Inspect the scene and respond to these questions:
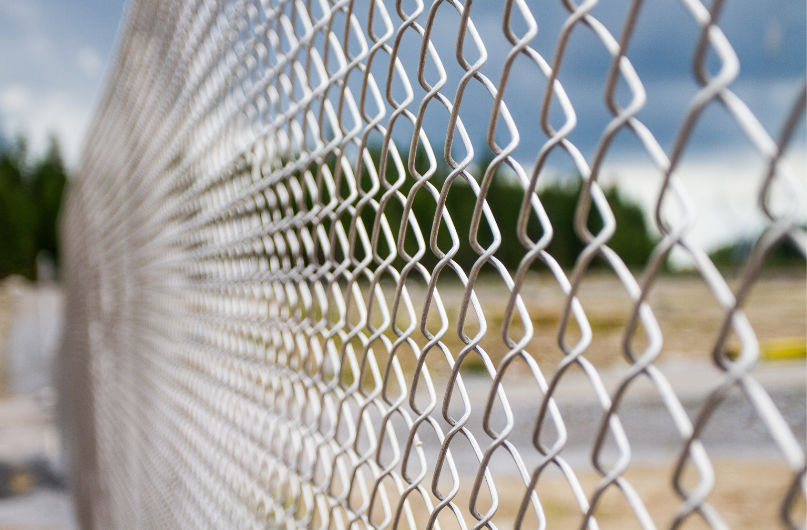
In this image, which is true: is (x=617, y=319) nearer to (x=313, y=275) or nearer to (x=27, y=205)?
(x=313, y=275)

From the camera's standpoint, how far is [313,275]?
1527 mm

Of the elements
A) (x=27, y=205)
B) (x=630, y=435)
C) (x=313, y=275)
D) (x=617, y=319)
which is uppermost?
(x=27, y=205)

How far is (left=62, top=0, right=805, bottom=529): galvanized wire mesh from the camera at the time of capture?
23.3 inches

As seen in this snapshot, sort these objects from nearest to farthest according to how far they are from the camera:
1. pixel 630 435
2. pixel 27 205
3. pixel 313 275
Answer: pixel 313 275 < pixel 630 435 < pixel 27 205

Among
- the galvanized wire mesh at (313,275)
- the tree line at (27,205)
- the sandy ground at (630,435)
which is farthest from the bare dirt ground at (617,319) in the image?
the tree line at (27,205)

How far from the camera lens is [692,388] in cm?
1067

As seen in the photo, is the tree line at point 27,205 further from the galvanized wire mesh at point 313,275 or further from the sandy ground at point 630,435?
the galvanized wire mesh at point 313,275

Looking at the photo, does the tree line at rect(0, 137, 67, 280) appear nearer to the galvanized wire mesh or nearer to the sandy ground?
the sandy ground

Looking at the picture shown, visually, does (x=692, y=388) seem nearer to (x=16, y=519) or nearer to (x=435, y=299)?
(x=16, y=519)

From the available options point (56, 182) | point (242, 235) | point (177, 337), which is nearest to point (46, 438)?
point (177, 337)

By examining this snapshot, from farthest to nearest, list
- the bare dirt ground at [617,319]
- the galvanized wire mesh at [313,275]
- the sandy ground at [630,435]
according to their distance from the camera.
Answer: the bare dirt ground at [617,319], the sandy ground at [630,435], the galvanized wire mesh at [313,275]

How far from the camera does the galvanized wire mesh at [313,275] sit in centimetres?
59

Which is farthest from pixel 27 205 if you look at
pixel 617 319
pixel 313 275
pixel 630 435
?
pixel 313 275

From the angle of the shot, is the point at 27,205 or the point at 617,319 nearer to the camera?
the point at 617,319
